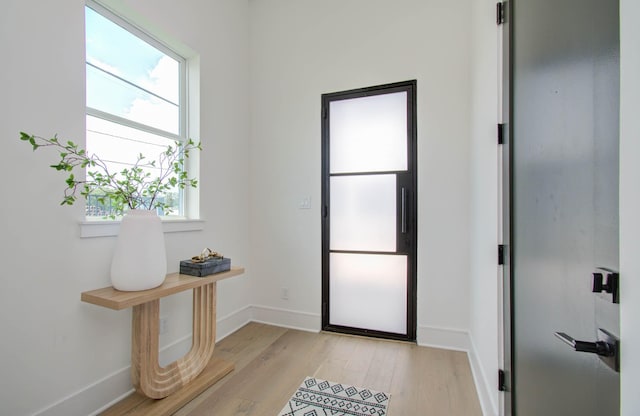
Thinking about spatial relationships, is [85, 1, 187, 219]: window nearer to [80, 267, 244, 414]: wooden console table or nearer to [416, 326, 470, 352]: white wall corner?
[80, 267, 244, 414]: wooden console table

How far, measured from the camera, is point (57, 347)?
4.93ft

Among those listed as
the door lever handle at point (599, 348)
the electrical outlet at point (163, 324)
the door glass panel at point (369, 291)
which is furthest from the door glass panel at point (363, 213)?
the door lever handle at point (599, 348)

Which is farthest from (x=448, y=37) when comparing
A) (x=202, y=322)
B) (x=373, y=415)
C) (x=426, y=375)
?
(x=202, y=322)

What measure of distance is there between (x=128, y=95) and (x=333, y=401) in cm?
241

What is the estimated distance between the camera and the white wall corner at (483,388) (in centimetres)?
151

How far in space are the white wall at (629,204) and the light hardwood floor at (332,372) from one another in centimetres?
138

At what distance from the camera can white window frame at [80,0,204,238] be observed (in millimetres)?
1721

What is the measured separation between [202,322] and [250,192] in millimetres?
1422

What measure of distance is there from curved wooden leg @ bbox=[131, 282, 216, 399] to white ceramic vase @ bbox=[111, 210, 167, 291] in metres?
0.15

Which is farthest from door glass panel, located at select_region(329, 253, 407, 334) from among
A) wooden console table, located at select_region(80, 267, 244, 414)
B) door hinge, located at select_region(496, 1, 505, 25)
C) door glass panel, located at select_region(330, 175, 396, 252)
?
door hinge, located at select_region(496, 1, 505, 25)

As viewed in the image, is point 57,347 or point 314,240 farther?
point 314,240

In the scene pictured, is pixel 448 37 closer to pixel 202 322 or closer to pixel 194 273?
pixel 194 273

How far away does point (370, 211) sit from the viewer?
265 centimetres

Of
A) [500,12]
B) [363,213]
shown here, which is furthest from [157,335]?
[500,12]
